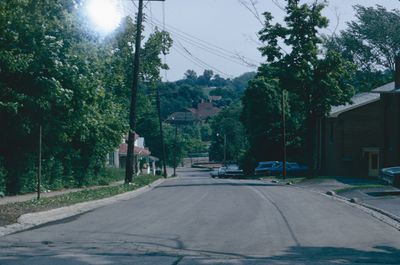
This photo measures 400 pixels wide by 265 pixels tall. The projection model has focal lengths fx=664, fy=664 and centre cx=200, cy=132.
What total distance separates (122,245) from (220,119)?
112 m

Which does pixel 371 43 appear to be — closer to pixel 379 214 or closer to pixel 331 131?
pixel 331 131

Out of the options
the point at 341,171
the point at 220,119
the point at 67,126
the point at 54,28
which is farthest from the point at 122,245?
the point at 220,119

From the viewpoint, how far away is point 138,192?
103 feet

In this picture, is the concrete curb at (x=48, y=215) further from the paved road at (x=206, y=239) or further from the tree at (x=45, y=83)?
the tree at (x=45, y=83)

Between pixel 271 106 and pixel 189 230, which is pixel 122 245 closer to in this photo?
pixel 189 230

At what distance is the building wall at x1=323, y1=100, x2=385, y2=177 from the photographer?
51.9m

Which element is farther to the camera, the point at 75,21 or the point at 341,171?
the point at 341,171

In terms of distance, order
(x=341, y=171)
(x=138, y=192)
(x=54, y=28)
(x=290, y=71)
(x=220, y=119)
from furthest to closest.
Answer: (x=220, y=119) → (x=341, y=171) → (x=290, y=71) → (x=138, y=192) → (x=54, y=28)

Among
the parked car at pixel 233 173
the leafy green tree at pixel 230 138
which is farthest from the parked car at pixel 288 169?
the leafy green tree at pixel 230 138

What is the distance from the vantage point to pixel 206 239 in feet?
42.5

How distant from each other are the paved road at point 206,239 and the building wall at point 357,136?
111 feet

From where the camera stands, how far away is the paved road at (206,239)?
10.9 metres

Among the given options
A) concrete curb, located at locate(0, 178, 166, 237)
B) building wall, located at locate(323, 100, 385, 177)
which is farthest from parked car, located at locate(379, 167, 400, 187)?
building wall, located at locate(323, 100, 385, 177)

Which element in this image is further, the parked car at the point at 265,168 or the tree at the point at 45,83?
the parked car at the point at 265,168
